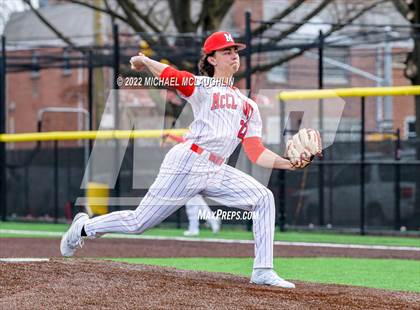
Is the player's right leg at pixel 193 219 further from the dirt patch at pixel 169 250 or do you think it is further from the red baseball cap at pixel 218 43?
the red baseball cap at pixel 218 43

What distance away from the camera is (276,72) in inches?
937

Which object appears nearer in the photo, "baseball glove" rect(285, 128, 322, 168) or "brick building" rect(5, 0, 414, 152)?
"baseball glove" rect(285, 128, 322, 168)

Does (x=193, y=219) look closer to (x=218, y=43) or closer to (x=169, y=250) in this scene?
(x=169, y=250)

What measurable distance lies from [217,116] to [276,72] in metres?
16.3

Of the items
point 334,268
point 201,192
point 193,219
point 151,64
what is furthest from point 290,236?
point 151,64

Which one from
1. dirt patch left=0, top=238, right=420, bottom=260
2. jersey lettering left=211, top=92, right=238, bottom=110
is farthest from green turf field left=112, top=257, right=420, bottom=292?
jersey lettering left=211, top=92, right=238, bottom=110

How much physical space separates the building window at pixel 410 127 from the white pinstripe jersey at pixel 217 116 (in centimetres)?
1002

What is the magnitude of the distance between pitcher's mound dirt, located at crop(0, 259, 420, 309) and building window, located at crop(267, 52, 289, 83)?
1511cm

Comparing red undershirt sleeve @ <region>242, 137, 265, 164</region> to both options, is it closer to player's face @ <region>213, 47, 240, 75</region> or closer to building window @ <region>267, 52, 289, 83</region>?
player's face @ <region>213, 47, 240, 75</region>

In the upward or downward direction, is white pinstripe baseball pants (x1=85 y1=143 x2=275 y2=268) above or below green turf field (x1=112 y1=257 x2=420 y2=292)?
above

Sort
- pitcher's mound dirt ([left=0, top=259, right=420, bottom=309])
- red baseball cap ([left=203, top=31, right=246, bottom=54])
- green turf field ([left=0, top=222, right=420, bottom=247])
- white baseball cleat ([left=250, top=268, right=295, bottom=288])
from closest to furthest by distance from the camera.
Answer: pitcher's mound dirt ([left=0, top=259, right=420, bottom=309]), white baseball cleat ([left=250, top=268, right=295, bottom=288]), red baseball cap ([left=203, top=31, right=246, bottom=54]), green turf field ([left=0, top=222, right=420, bottom=247])

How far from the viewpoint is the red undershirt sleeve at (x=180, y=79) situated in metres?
7.42

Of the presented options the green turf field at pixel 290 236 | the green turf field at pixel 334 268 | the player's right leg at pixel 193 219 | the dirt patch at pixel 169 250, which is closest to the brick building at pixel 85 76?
the green turf field at pixel 290 236

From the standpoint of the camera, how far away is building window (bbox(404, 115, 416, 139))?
1755 centimetres
